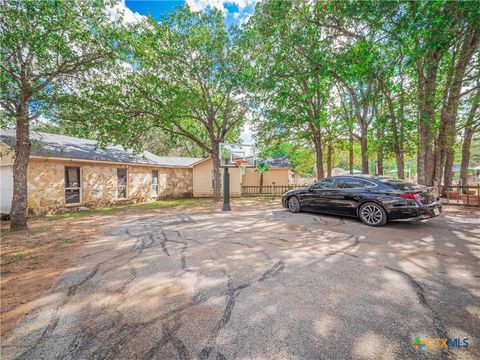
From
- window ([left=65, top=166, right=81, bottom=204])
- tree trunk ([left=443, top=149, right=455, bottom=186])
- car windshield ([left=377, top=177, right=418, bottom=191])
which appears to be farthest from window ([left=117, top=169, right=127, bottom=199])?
tree trunk ([left=443, top=149, right=455, bottom=186])

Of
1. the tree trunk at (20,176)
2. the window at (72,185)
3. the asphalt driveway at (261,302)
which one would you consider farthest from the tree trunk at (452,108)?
the window at (72,185)

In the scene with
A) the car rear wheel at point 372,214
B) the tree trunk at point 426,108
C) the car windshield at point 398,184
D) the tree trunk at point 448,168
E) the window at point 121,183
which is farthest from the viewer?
the window at point 121,183

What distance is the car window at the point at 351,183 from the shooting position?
5.99 metres

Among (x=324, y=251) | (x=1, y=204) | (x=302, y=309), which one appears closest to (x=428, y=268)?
(x=324, y=251)

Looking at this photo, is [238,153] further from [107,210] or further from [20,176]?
[20,176]

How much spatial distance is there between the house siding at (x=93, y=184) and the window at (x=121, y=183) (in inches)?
9.3

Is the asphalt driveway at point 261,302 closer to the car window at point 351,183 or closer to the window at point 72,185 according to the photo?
the car window at point 351,183

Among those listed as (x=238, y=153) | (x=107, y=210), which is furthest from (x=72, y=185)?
(x=238, y=153)

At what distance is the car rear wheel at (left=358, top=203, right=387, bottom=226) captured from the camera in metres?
5.52

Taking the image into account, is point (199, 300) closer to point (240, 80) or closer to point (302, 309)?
point (302, 309)

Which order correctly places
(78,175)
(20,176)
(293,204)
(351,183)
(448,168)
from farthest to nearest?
(448,168)
(78,175)
(293,204)
(351,183)
(20,176)

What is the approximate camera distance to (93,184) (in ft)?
36.4

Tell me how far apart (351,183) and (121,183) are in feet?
41.9

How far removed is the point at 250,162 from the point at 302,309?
9.75 m
